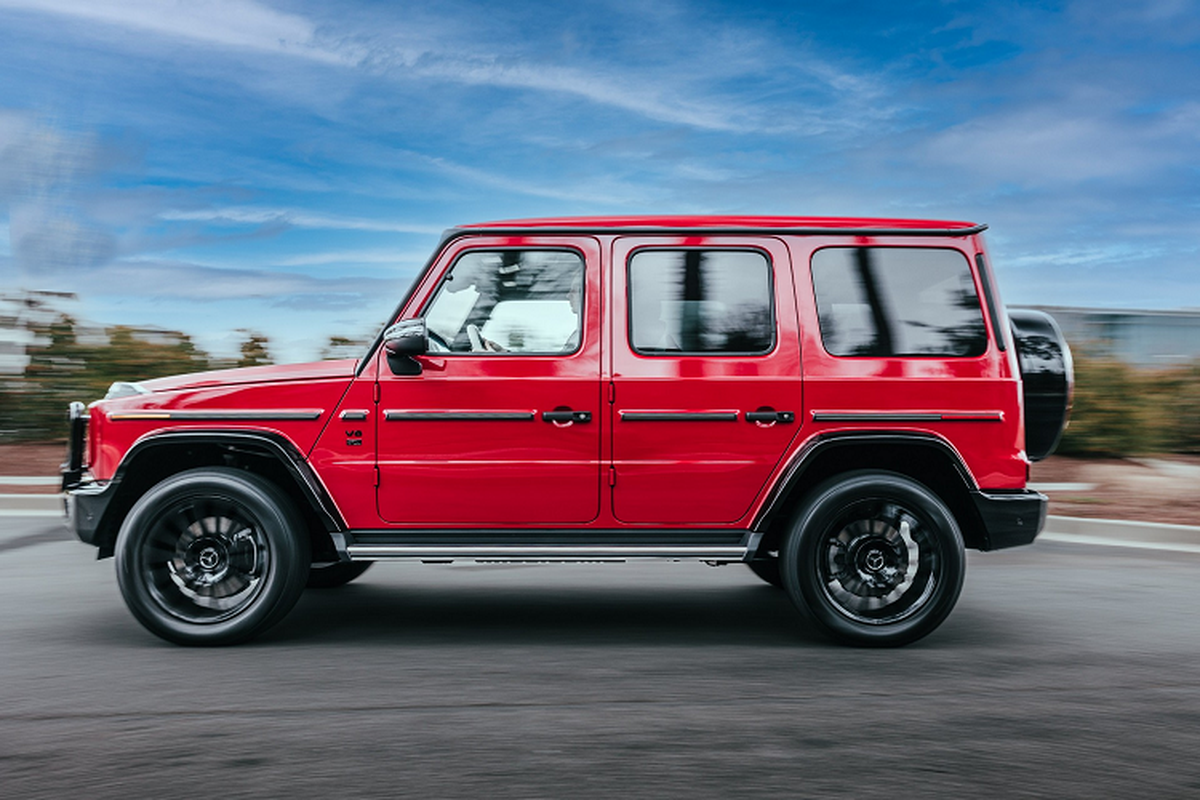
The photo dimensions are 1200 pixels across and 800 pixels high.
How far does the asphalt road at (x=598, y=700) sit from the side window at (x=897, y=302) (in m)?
1.49

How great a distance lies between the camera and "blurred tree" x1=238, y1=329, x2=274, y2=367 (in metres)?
13.9

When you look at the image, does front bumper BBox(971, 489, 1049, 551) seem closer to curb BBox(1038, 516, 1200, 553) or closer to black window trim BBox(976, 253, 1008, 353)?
black window trim BBox(976, 253, 1008, 353)

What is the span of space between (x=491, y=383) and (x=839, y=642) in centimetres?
212

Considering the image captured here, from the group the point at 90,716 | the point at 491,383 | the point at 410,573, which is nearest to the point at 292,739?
the point at 90,716

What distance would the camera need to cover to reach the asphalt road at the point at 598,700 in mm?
3309

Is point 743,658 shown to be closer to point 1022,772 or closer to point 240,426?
point 1022,772

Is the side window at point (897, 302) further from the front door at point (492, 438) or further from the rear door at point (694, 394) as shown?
the front door at point (492, 438)

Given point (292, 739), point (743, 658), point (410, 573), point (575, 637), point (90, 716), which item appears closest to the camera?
point (292, 739)

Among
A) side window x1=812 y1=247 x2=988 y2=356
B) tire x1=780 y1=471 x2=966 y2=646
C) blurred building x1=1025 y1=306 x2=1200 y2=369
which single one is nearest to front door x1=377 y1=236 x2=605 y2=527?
tire x1=780 y1=471 x2=966 y2=646

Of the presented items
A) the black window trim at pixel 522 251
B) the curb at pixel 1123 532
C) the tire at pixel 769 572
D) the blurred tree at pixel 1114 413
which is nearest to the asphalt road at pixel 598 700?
the tire at pixel 769 572

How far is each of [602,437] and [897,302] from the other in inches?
63.3

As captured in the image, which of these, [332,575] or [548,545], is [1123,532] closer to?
[548,545]

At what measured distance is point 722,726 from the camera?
3.80 meters

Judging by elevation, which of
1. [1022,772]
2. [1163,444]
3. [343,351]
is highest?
[343,351]
